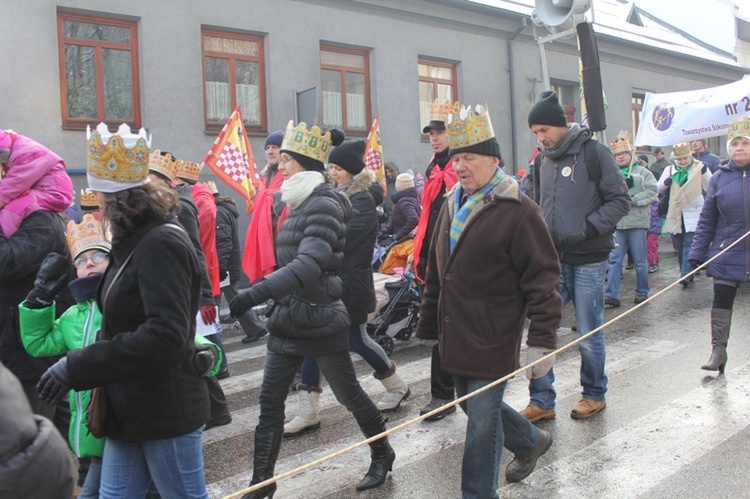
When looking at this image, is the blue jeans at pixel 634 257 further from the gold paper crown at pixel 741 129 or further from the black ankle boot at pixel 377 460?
the black ankle boot at pixel 377 460

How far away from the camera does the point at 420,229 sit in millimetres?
5566

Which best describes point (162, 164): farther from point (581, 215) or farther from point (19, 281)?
point (581, 215)

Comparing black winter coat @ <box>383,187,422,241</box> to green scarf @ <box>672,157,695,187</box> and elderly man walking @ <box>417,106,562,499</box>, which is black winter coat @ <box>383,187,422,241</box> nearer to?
green scarf @ <box>672,157,695,187</box>

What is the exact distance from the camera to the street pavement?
4074 mm

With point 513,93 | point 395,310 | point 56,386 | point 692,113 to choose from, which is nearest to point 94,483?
point 56,386

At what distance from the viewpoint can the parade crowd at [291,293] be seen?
2.62 m

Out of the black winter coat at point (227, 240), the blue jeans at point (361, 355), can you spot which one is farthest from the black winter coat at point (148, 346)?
the black winter coat at point (227, 240)

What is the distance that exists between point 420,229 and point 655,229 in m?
8.53

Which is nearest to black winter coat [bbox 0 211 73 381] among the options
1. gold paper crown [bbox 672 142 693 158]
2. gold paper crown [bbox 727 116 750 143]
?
gold paper crown [bbox 727 116 750 143]

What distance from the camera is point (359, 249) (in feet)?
17.2

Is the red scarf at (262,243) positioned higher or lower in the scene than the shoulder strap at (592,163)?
lower

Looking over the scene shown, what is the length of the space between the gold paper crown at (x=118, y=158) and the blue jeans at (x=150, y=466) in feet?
3.19

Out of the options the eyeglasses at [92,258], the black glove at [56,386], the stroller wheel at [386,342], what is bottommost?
the stroller wheel at [386,342]

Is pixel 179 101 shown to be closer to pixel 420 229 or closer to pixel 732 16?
pixel 420 229
